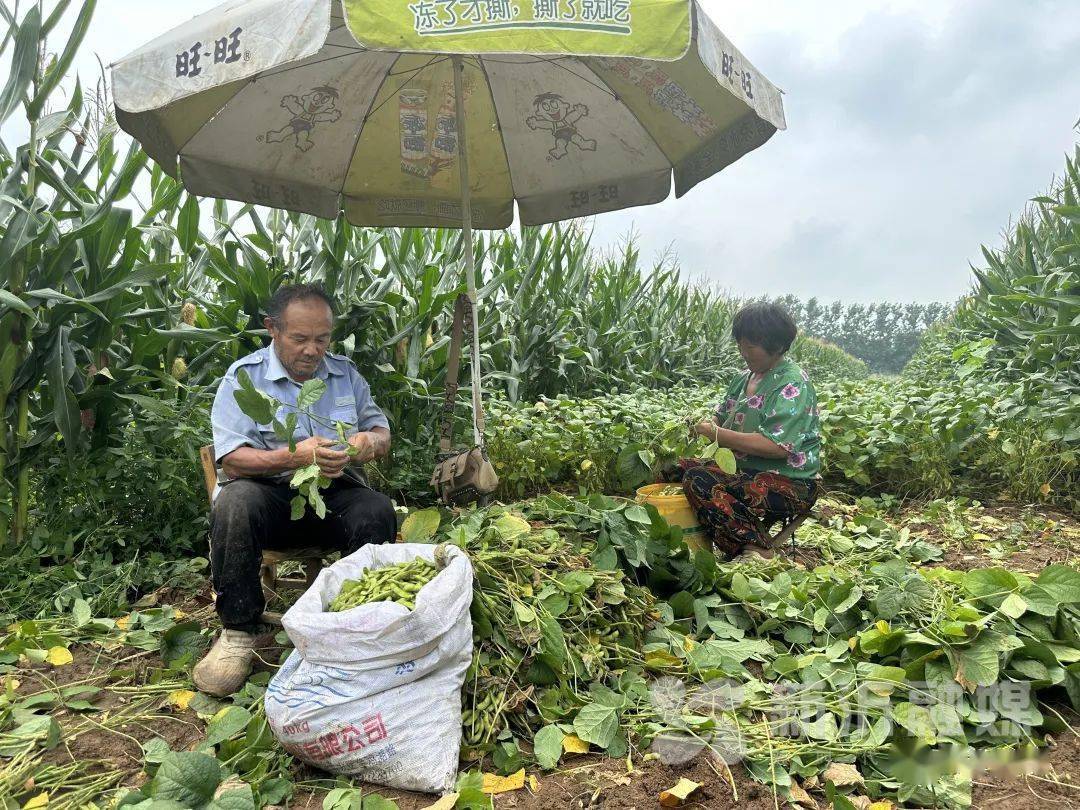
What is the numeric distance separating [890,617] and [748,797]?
3.03ft

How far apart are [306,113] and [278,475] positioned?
1.65m

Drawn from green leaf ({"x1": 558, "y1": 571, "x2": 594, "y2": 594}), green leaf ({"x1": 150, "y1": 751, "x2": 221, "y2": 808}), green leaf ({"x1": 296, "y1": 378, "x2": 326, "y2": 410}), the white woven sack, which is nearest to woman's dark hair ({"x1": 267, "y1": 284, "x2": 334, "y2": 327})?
green leaf ({"x1": 296, "y1": 378, "x2": 326, "y2": 410})

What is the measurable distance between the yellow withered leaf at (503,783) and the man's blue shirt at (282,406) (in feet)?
4.32

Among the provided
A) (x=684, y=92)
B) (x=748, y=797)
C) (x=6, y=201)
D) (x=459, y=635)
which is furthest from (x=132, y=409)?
(x=748, y=797)

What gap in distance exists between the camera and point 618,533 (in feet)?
9.36

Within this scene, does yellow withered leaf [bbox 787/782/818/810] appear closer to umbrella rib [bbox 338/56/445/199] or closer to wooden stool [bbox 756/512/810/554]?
wooden stool [bbox 756/512/810/554]

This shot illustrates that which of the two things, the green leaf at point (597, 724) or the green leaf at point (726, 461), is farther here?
the green leaf at point (726, 461)

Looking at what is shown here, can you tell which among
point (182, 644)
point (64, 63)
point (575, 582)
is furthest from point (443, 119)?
point (182, 644)

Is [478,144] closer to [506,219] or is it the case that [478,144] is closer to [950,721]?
[506,219]

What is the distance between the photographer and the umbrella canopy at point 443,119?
220cm

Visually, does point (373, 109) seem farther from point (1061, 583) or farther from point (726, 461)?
point (1061, 583)

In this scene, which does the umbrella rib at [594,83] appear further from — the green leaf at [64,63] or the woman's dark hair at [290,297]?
the green leaf at [64,63]

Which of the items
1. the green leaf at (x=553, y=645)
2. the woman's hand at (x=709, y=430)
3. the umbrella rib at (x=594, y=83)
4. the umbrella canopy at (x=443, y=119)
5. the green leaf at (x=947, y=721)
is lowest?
the green leaf at (x=947, y=721)

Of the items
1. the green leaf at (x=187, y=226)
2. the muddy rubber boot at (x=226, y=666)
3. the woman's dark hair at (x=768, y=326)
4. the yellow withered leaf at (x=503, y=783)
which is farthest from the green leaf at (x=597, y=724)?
the green leaf at (x=187, y=226)
